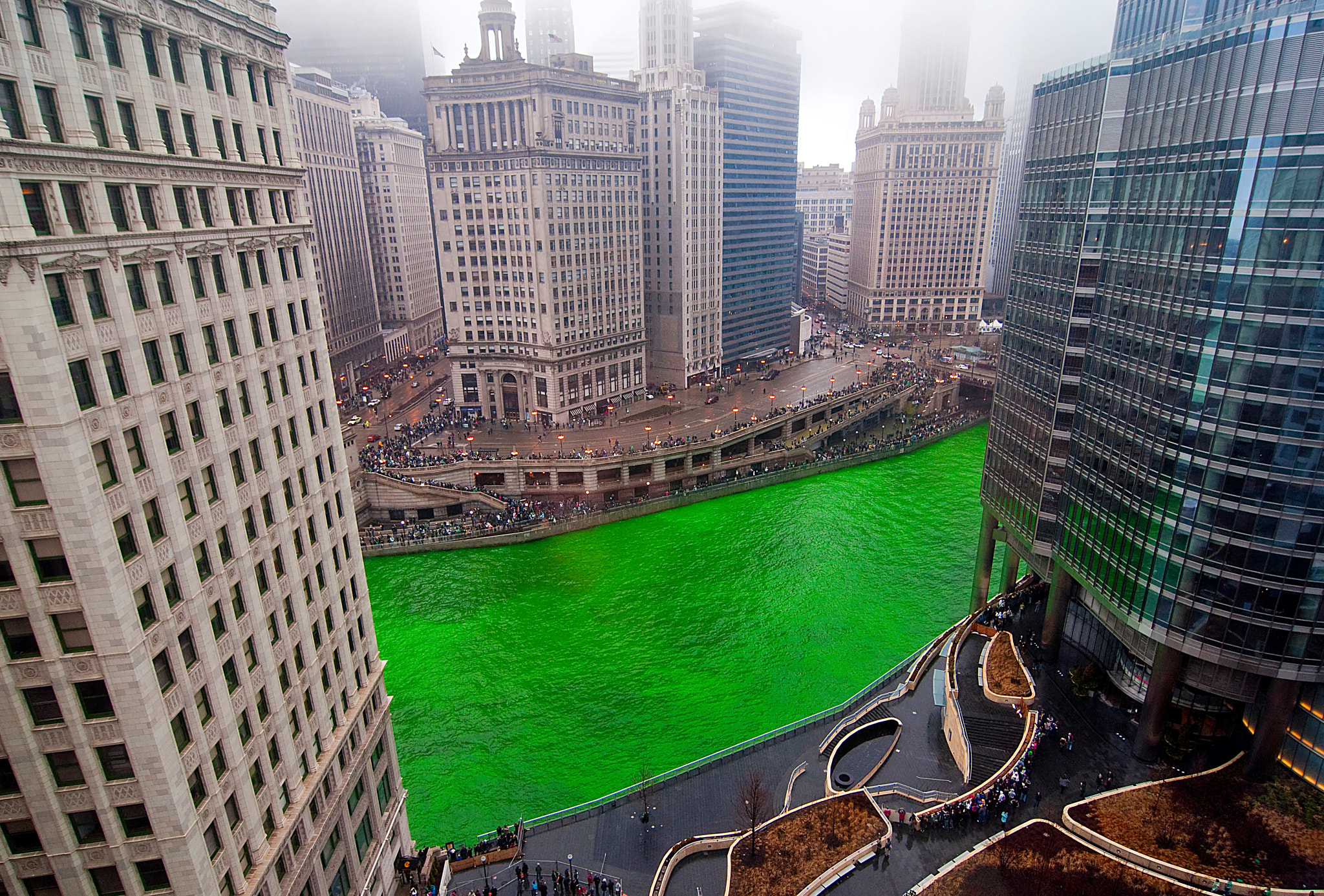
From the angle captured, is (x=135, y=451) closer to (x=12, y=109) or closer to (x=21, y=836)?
(x=12, y=109)

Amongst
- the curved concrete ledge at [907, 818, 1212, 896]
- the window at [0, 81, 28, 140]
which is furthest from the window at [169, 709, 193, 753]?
the curved concrete ledge at [907, 818, 1212, 896]

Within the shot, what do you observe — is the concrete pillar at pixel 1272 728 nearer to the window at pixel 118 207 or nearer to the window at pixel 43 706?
the window at pixel 43 706

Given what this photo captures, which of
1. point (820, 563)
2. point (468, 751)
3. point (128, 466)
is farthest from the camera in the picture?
point (820, 563)

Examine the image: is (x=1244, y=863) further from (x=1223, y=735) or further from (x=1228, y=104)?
(x=1228, y=104)

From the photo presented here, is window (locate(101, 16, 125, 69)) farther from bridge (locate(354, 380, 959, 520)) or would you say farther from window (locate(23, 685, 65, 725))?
bridge (locate(354, 380, 959, 520))

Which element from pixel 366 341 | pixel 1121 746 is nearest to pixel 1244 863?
pixel 1121 746

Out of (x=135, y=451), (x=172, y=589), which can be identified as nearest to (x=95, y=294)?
(x=135, y=451)
